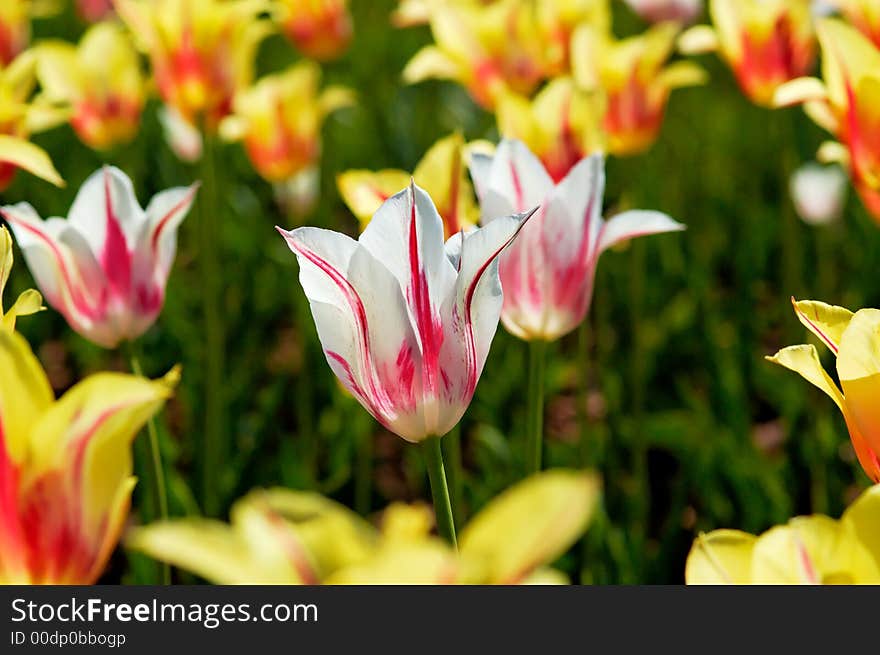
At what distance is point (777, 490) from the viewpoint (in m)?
1.61

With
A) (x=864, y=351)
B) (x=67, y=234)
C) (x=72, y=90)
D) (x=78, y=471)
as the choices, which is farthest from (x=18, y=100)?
(x=864, y=351)

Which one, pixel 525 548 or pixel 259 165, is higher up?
pixel 525 548

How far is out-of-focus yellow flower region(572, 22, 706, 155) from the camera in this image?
1.56 m

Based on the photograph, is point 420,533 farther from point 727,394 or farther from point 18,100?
point 727,394

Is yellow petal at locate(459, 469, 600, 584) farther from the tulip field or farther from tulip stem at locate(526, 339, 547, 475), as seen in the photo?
tulip stem at locate(526, 339, 547, 475)

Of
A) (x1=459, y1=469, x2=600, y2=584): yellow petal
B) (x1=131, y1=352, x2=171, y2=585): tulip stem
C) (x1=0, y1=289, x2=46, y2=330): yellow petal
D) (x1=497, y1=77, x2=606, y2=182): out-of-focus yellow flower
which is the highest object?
(x1=459, y1=469, x2=600, y2=584): yellow petal

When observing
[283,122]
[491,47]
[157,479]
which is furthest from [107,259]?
[283,122]

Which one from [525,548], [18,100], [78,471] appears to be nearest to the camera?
[525,548]

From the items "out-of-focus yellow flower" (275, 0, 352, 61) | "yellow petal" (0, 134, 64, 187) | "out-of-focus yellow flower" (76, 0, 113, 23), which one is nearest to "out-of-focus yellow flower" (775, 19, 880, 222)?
"yellow petal" (0, 134, 64, 187)

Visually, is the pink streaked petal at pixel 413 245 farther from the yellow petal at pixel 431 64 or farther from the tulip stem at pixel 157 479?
the yellow petal at pixel 431 64

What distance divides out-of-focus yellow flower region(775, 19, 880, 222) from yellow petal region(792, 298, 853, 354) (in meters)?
0.42

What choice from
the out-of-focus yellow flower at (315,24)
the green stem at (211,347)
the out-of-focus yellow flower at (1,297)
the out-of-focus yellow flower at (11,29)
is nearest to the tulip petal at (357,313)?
the out-of-focus yellow flower at (1,297)

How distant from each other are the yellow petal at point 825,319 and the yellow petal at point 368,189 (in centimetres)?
39

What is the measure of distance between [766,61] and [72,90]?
981 mm
